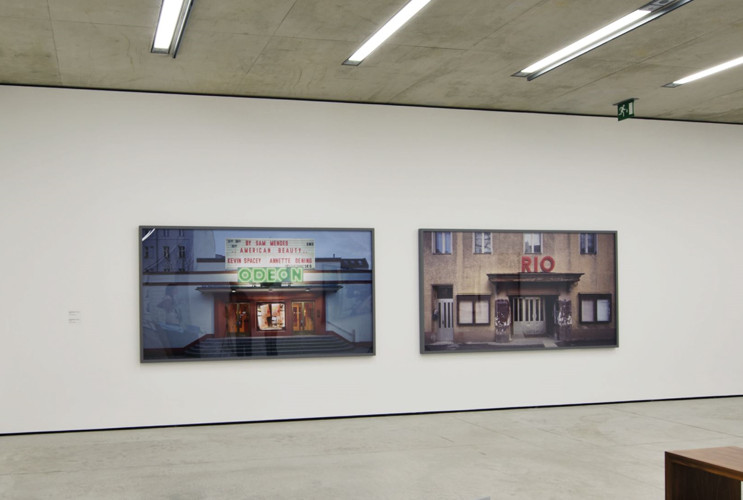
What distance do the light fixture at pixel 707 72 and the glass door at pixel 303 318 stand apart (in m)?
4.51

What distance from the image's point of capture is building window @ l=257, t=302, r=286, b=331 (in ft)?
26.0

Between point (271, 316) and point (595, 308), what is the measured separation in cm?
389

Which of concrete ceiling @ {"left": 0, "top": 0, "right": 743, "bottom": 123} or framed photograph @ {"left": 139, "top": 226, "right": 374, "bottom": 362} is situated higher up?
concrete ceiling @ {"left": 0, "top": 0, "right": 743, "bottom": 123}

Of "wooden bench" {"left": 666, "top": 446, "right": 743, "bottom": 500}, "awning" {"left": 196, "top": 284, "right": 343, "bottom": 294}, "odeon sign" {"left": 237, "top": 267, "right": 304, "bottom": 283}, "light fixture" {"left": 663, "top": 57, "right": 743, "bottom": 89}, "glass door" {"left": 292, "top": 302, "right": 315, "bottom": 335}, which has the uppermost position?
"light fixture" {"left": 663, "top": 57, "right": 743, "bottom": 89}

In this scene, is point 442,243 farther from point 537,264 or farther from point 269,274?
point 269,274

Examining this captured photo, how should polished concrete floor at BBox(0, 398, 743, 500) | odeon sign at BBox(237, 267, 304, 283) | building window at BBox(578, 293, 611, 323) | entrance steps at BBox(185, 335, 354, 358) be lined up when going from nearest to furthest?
polished concrete floor at BBox(0, 398, 743, 500), entrance steps at BBox(185, 335, 354, 358), odeon sign at BBox(237, 267, 304, 283), building window at BBox(578, 293, 611, 323)

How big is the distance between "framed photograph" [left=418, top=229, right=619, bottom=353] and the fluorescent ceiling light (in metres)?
2.38

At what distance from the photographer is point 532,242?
345 inches

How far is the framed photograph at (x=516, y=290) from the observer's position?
27.7ft

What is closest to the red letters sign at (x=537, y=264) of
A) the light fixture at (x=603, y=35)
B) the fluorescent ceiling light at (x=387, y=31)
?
the light fixture at (x=603, y=35)

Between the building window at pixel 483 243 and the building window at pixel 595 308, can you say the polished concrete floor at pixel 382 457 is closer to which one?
the building window at pixel 595 308

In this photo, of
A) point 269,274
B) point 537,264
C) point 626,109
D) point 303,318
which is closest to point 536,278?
point 537,264

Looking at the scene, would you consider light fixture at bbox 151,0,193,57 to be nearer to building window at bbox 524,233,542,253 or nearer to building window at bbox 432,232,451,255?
building window at bbox 432,232,451,255

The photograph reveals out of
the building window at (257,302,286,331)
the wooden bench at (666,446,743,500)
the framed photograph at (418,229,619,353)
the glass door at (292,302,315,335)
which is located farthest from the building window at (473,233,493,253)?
the wooden bench at (666,446,743,500)
